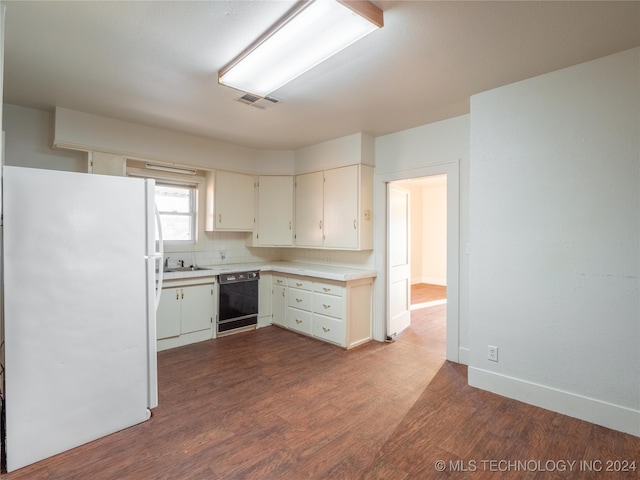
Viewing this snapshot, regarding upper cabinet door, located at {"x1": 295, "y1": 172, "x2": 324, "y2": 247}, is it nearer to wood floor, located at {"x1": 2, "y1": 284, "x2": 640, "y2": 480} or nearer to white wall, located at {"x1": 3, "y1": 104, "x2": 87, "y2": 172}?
wood floor, located at {"x1": 2, "y1": 284, "x2": 640, "y2": 480}

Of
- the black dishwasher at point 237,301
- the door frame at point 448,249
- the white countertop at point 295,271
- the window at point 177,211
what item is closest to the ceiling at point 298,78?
the door frame at point 448,249

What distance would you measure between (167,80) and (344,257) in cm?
285

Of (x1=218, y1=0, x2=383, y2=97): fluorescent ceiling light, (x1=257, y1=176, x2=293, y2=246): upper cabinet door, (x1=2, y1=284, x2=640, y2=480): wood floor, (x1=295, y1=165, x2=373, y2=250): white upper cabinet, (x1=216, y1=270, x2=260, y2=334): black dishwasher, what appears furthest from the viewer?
(x1=257, y1=176, x2=293, y2=246): upper cabinet door

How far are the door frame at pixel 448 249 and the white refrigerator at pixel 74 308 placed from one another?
2.58 metres

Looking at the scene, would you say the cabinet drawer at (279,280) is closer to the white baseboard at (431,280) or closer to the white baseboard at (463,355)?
the white baseboard at (463,355)

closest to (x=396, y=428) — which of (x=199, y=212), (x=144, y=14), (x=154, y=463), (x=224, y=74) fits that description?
(x=154, y=463)

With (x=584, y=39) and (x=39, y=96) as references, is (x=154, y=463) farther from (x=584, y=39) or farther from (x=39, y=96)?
(x=584, y=39)

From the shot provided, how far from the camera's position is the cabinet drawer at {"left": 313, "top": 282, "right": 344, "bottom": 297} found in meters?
3.73

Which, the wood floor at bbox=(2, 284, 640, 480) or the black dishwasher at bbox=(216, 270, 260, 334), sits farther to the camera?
the black dishwasher at bbox=(216, 270, 260, 334)

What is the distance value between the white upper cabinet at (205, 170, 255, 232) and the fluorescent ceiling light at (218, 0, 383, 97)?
201cm

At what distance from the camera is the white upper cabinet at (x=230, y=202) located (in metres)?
4.30

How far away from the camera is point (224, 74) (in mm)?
2314

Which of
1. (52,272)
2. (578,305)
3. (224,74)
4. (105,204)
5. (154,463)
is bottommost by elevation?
(154,463)

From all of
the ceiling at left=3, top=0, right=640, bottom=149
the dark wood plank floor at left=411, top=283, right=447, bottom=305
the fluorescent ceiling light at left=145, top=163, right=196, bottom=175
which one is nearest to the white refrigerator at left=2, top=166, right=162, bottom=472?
the ceiling at left=3, top=0, right=640, bottom=149
